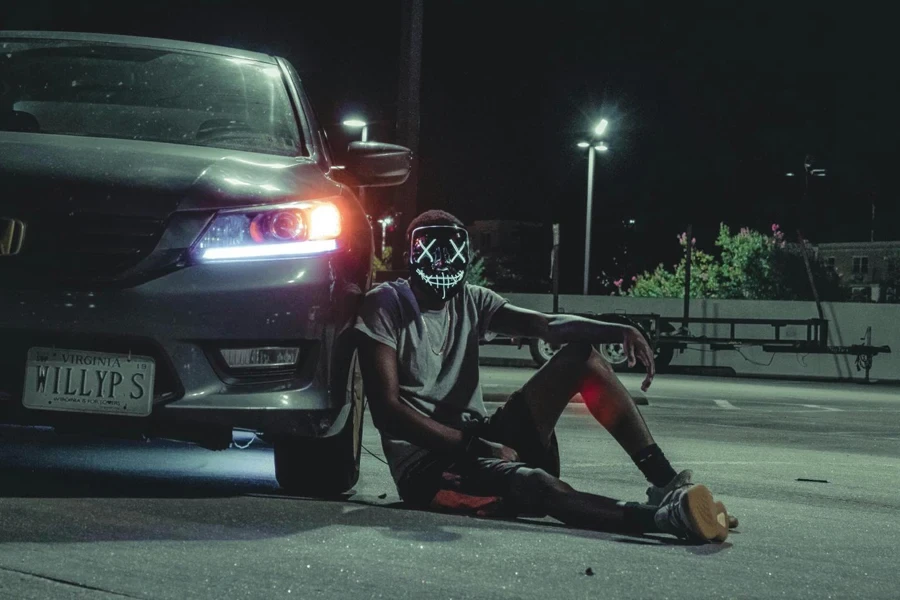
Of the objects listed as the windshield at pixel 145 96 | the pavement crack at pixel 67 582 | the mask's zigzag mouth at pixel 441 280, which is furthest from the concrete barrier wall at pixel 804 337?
the pavement crack at pixel 67 582

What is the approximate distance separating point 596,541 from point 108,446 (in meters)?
3.81

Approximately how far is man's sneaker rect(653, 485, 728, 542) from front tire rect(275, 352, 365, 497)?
1.53 m

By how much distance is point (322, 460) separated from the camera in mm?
6234

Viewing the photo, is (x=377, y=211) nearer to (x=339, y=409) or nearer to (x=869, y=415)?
(x=869, y=415)

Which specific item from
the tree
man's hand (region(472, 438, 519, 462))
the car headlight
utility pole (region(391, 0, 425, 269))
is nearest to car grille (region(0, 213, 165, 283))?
the car headlight

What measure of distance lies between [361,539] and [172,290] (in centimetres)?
114

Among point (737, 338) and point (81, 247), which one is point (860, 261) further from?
point (81, 247)

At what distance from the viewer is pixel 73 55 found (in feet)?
22.3

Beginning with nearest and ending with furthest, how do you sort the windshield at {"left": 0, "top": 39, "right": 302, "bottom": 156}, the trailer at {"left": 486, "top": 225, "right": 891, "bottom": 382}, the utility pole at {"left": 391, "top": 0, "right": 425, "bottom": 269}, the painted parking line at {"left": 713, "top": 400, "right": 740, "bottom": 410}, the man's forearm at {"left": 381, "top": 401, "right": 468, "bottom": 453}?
the man's forearm at {"left": 381, "top": 401, "right": 468, "bottom": 453}, the windshield at {"left": 0, "top": 39, "right": 302, "bottom": 156}, the utility pole at {"left": 391, "top": 0, "right": 425, "bottom": 269}, the painted parking line at {"left": 713, "top": 400, "right": 740, "bottom": 410}, the trailer at {"left": 486, "top": 225, "right": 891, "bottom": 382}

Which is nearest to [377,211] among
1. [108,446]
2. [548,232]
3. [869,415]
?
[548,232]

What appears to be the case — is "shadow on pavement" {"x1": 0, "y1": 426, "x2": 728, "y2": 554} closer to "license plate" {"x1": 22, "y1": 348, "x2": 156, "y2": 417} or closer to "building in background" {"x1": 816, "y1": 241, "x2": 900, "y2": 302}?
"license plate" {"x1": 22, "y1": 348, "x2": 156, "y2": 417}

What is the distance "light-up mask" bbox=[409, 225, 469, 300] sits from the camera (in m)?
5.77

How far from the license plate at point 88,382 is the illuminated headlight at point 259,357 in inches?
11.2

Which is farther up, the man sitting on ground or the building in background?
the building in background
